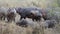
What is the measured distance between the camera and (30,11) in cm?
1071

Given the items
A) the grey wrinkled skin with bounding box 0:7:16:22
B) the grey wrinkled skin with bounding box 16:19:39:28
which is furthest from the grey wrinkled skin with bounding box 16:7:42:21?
the grey wrinkled skin with bounding box 16:19:39:28

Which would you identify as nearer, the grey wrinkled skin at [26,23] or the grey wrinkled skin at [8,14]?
the grey wrinkled skin at [26,23]

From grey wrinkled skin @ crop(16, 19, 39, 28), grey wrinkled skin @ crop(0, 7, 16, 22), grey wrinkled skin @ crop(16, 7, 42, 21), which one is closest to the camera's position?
grey wrinkled skin @ crop(16, 19, 39, 28)

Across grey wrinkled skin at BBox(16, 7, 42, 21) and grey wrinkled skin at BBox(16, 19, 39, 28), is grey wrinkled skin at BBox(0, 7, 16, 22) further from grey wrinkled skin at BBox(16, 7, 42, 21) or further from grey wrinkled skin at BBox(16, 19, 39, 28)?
grey wrinkled skin at BBox(16, 19, 39, 28)

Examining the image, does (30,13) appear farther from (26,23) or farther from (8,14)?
(26,23)

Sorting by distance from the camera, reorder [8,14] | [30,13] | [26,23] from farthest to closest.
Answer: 1. [30,13]
2. [8,14]
3. [26,23]

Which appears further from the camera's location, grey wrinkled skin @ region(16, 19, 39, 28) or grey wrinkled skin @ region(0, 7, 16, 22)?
grey wrinkled skin @ region(0, 7, 16, 22)

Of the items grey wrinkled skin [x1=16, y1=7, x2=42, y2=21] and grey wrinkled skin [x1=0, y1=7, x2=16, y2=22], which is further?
grey wrinkled skin [x1=16, y1=7, x2=42, y2=21]

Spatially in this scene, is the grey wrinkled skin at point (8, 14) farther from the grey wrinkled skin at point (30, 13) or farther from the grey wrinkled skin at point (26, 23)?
the grey wrinkled skin at point (26, 23)

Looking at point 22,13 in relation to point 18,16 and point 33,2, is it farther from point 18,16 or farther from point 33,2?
point 33,2

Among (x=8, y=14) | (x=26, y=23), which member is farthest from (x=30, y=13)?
(x=26, y=23)

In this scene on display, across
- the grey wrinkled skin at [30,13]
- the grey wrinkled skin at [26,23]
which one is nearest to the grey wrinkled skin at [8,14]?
the grey wrinkled skin at [30,13]

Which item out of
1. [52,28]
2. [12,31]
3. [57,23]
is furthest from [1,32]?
[57,23]

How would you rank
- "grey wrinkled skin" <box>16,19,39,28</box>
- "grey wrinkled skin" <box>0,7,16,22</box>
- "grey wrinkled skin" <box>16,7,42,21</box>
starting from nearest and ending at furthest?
1. "grey wrinkled skin" <box>16,19,39,28</box>
2. "grey wrinkled skin" <box>0,7,16,22</box>
3. "grey wrinkled skin" <box>16,7,42,21</box>
